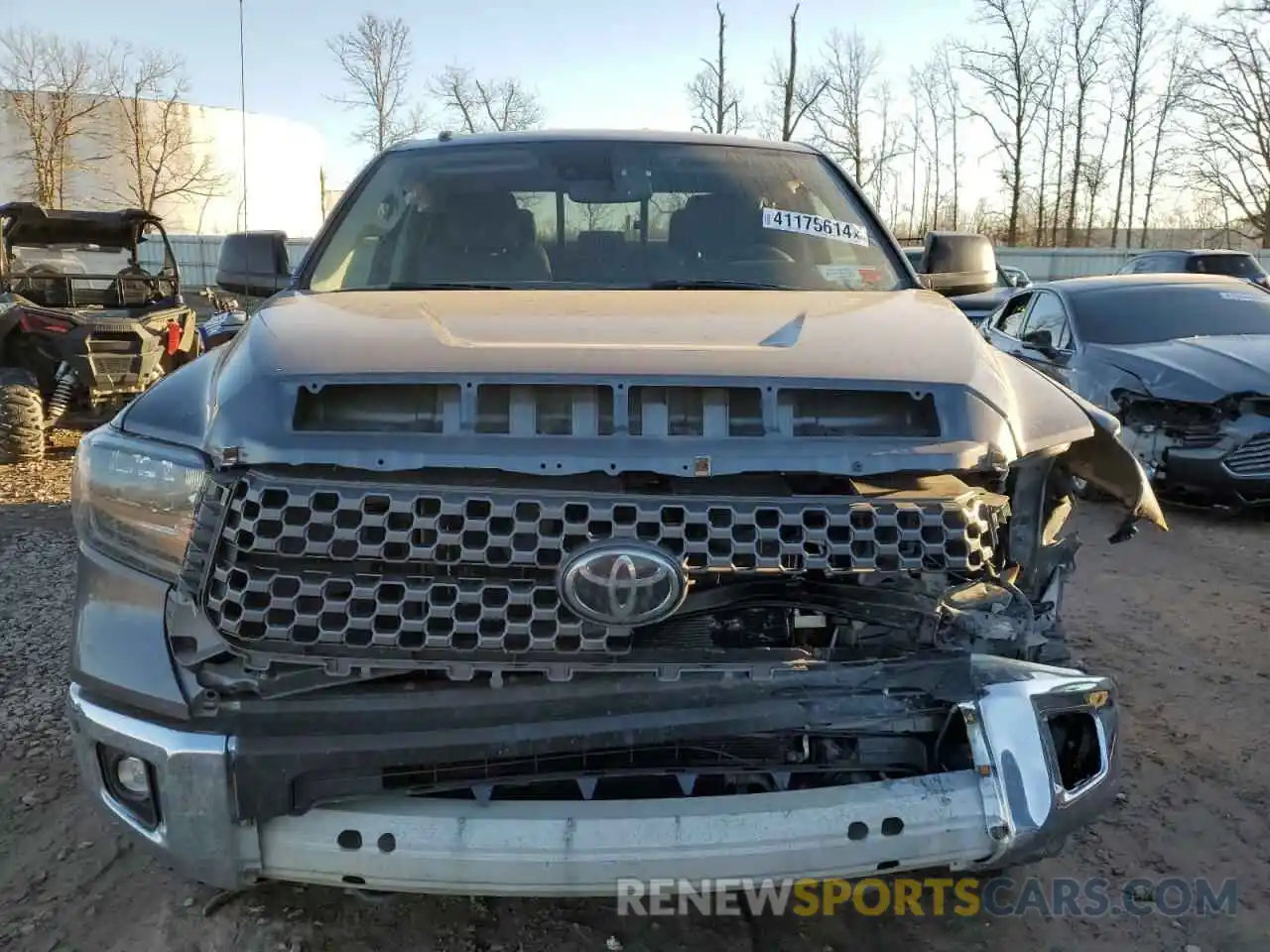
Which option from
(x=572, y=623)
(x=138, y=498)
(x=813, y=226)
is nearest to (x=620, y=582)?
(x=572, y=623)

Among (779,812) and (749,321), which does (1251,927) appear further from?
(749,321)

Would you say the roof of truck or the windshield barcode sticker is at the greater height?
the roof of truck

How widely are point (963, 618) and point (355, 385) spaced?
1314 millimetres

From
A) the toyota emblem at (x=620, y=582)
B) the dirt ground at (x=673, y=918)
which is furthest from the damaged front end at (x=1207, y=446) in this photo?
the toyota emblem at (x=620, y=582)

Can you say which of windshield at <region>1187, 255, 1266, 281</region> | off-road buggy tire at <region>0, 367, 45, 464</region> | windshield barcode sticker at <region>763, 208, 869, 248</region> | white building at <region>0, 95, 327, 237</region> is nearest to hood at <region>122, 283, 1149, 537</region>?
windshield barcode sticker at <region>763, 208, 869, 248</region>

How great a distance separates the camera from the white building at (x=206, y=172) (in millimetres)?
37156

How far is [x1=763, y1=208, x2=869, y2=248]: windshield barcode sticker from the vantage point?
3.22 metres

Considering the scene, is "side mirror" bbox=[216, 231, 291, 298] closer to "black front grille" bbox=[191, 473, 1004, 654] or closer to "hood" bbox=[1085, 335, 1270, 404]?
"black front grille" bbox=[191, 473, 1004, 654]

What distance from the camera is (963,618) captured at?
2023 millimetres

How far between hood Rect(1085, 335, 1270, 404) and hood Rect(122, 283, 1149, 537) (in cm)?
488

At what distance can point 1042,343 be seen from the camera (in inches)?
315

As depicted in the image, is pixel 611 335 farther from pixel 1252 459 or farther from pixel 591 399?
pixel 1252 459

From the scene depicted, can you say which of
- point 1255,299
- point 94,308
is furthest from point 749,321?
point 94,308

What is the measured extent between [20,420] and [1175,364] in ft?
28.5
